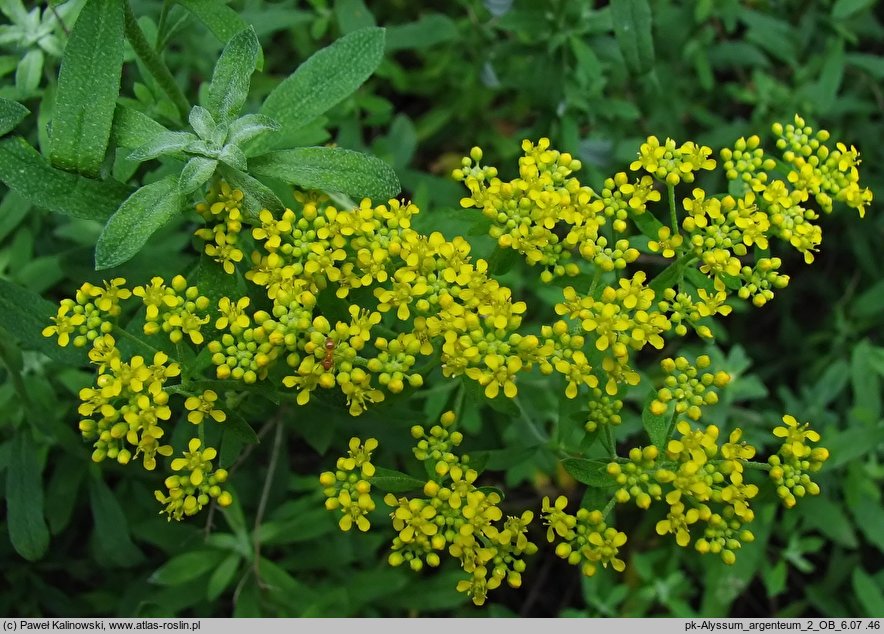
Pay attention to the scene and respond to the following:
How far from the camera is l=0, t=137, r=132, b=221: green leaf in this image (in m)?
2.69

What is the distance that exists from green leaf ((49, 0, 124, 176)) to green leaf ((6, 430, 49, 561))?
1.37m

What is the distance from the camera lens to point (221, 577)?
370 centimetres

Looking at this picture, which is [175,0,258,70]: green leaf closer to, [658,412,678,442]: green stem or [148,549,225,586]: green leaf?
[658,412,678,442]: green stem

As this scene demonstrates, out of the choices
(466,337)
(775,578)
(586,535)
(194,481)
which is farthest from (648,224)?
(775,578)

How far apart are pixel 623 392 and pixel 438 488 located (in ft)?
2.30

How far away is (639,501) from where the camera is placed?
2494 mm

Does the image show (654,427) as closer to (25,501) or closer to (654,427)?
(654,427)

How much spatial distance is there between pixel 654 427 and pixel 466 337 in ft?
2.19

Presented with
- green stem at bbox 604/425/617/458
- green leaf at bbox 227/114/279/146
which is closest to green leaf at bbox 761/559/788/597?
green stem at bbox 604/425/617/458

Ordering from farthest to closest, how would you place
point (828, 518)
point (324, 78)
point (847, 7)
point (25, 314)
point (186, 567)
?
point (847, 7) → point (828, 518) → point (186, 567) → point (25, 314) → point (324, 78)

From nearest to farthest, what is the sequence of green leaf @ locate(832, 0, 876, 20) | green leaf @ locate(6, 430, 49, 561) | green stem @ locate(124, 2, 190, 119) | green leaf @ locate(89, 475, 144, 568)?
1. green stem @ locate(124, 2, 190, 119)
2. green leaf @ locate(6, 430, 49, 561)
3. green leaf @ locate(89, 475, 144, 568)
4. green leaf @ locate(832, 0, 876, 20)

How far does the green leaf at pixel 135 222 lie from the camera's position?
2.49m
